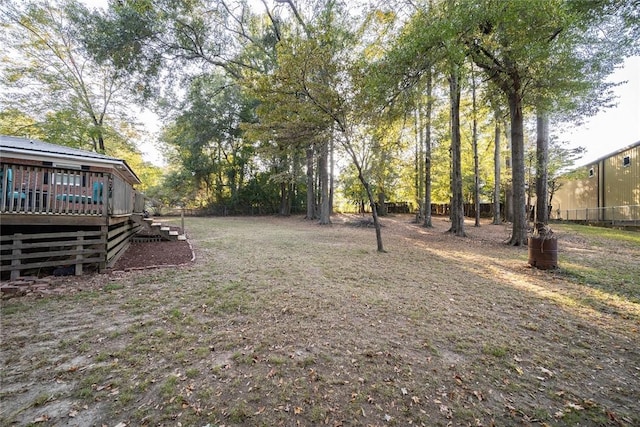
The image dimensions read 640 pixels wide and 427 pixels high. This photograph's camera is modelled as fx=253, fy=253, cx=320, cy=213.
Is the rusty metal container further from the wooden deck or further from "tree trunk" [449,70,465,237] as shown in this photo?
the wooden deck

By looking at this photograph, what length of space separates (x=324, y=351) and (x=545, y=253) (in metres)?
6.15

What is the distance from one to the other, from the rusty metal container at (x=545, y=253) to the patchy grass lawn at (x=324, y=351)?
628 mm

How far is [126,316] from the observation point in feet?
11.6

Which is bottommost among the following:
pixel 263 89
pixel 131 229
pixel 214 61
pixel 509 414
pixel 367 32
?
pixel 509 414

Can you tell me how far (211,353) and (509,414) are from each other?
108 inches

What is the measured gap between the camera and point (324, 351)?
2.76 meters

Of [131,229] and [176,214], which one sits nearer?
[131,229]

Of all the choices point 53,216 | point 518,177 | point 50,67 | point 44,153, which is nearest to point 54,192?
point 53,216

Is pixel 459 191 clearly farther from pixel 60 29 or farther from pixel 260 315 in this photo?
pixel 60 29

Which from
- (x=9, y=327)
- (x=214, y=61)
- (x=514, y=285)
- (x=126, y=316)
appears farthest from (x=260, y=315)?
(x=214, y=61)

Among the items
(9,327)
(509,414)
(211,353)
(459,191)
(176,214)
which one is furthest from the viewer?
(176,214)

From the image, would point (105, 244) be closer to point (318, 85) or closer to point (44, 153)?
point (44, 153)

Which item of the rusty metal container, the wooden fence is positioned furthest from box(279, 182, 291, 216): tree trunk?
the rusty metal container

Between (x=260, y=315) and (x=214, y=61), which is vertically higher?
(x=214, y=61)
